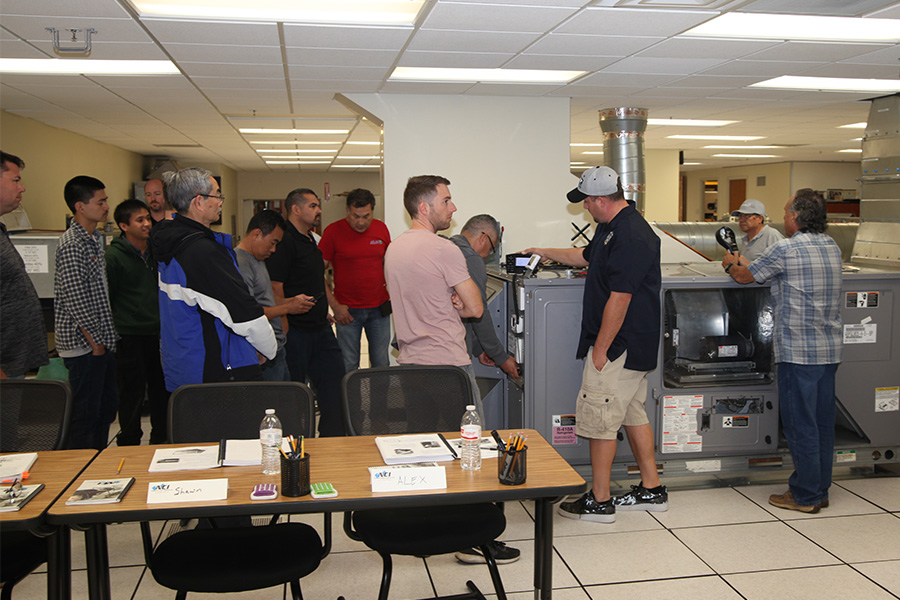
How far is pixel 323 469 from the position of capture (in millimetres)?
2246

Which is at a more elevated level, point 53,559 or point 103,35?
point 103,35

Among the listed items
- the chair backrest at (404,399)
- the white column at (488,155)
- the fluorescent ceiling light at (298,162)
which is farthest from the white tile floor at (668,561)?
the fluorescent ceiling light at (298,162)

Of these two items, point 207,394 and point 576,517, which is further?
point 576,517

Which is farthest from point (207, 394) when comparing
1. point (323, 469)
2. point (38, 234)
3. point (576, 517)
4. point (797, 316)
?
point (38, 234)

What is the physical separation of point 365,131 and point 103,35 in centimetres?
536

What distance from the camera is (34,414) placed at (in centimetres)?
260

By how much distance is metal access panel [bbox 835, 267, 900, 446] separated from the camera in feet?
14.0

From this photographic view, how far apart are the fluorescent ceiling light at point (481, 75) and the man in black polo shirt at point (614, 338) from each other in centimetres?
209

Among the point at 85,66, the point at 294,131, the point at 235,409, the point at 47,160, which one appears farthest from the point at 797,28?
the point at 47,160

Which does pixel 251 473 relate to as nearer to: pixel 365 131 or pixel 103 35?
pixel 103 35

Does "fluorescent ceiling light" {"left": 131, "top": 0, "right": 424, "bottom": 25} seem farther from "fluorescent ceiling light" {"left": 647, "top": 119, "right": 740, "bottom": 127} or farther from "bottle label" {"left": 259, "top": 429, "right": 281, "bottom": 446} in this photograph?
"fluorescent ceiling light" {"left": 647, "top": 119, "right": 740, "bottom": 127}

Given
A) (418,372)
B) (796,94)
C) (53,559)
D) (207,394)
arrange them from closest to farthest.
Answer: (53,559) < (207,394) < (418,372) < (796,94)

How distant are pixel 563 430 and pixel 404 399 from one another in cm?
157

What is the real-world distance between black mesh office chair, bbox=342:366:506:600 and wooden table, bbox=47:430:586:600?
30 cm
